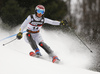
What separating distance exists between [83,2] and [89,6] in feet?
3.19

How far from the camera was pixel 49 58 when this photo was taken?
499 centimetres

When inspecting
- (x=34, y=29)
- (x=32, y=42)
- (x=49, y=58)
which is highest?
(x=34, y=29)

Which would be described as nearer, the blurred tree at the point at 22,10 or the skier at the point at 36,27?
the skier at the point at 36,27

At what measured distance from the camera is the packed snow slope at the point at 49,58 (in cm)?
310

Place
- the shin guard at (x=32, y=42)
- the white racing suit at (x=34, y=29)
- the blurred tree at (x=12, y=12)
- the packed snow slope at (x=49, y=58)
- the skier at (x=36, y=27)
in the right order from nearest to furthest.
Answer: the packed snow slope at (x=49, y=58), the skier at (x=36, y=27), the white racing suit at (x=34, y=29), the shin guard at (x=32, y=42), the blurred tree at (x=12, y=12)

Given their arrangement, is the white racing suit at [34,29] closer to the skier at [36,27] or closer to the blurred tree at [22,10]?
the skier at [36,27]

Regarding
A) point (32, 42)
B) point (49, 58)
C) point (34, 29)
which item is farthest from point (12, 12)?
point (49, 58)

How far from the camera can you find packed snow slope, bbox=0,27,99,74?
3101mm

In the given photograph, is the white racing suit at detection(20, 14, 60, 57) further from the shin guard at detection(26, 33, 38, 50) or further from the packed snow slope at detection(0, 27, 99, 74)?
the packed snow slope at detection(0, 27, 99, 74)

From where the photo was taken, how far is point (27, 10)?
9.88m

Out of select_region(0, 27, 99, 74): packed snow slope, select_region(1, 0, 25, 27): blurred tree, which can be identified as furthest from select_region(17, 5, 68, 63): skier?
select_region(1, 0, 25, 27): blurred tree

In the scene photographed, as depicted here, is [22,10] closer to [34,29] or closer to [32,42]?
[34,29]

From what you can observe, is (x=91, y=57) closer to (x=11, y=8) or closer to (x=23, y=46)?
(x=23, y=46)

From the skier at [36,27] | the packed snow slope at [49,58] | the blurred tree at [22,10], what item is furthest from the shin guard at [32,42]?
the blurred tree at [22,10]
